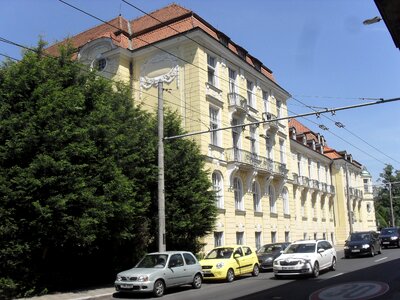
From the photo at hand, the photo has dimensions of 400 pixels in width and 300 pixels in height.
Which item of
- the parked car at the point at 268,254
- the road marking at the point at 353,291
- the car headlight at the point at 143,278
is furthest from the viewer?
the parked car at the point at 268,254

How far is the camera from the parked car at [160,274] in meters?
16.5

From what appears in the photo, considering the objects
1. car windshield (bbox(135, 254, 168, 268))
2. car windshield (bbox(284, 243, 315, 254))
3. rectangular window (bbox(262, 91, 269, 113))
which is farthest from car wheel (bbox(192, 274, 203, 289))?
rectangular window (bbox(262, 91, 269, 113))

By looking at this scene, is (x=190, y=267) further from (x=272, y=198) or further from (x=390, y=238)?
(x=390, y=238)

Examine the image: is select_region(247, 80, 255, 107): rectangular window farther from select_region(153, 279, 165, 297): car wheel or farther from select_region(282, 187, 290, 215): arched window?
select_region(153, 279, 165, 297): car wheel

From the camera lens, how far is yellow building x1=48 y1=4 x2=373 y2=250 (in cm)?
3222

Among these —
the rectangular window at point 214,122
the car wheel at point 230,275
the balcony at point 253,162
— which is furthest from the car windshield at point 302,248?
the rectangular window at point 214,122

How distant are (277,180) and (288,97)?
893 centimetres

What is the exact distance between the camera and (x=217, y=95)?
34.0 m

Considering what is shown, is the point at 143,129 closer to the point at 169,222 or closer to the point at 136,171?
the point at 136,171

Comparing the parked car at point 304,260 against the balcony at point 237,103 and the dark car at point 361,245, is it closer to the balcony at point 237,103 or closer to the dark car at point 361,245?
the dark car at point 361,245

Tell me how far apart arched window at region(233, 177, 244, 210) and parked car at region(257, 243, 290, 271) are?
24.7ft

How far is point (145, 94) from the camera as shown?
112 ft

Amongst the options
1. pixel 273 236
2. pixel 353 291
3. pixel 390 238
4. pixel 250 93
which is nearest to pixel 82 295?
pixel 353 291

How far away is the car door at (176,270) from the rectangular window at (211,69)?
1788 cm
